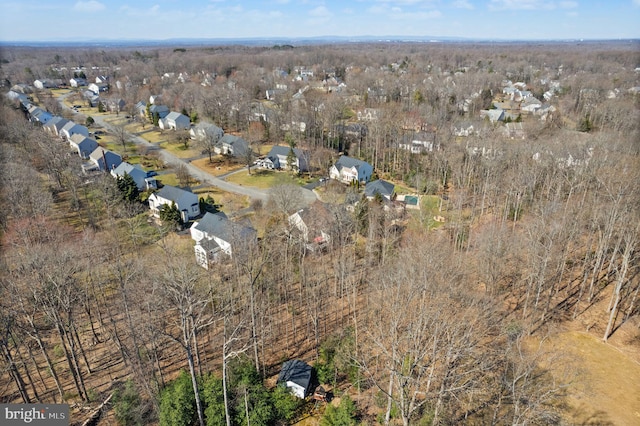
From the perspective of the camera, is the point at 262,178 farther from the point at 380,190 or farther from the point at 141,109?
the point at 141,109

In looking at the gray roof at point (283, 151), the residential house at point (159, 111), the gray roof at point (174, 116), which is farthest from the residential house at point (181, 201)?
the residential house at point (159, 111)

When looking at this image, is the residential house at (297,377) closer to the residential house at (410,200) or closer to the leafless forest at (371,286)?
the leafless forest at (371,286)

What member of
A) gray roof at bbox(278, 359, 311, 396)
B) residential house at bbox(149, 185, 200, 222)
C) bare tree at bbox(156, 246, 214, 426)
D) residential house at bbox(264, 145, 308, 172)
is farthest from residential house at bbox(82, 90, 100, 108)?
gray roof at bbox(278, 359, 311, 396)

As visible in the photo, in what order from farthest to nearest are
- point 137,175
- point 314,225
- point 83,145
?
point 83,145 < point 137,175 < point 314,225

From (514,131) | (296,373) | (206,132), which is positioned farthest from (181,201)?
(514,131)

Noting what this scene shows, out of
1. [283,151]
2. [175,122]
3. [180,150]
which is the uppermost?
[175,122]

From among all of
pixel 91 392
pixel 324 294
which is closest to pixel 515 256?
pixel 324 294

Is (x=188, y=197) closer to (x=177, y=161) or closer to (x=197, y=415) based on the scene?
(x=177, y=161)
